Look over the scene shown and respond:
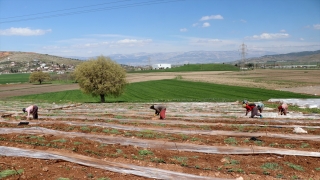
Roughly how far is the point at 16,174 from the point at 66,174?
66.6 inches

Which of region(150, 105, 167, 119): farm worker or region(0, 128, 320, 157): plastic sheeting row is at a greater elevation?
region(150, 105, 167, 119): farm worker

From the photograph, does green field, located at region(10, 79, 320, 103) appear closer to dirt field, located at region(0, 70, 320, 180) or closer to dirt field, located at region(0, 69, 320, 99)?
dirt field, located at region(0, 69, 320, 99)

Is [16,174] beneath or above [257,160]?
above

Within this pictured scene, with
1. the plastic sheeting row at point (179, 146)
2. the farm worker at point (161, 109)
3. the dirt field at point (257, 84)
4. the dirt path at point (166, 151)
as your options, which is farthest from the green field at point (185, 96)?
the plastic sheeting row at point (179, 146)

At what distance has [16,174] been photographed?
29.5 ft

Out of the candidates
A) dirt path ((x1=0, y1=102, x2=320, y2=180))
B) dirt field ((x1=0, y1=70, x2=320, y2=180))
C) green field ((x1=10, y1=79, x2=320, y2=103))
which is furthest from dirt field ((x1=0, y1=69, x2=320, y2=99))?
dirt path ((x1=0, y1=102, x2=320, y2=180))

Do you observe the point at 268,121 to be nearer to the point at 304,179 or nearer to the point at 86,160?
the point at 304,179

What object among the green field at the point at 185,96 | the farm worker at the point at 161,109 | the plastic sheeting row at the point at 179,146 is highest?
the farm worker at the point at 161,109

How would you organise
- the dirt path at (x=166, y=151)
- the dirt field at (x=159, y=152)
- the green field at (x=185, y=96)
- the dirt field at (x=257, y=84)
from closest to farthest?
1. the dirt field at (x=159, y=152)
2. the dirt path at (x=166, y=151)
3. the green field at (x=185, y=96)
4. the dirt field at (x=257, y=84)

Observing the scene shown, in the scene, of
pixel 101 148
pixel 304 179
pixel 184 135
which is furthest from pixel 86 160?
pixel 304 179

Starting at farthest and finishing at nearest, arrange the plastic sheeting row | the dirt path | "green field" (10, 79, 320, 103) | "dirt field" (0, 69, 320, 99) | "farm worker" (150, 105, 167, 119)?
"dirt field" (0, 69, 320, 99) → "green field" (10, 79, 320, 103) → "farm worker" (150, 105, 167, 119) → the plastic sheeting row → the dirt path

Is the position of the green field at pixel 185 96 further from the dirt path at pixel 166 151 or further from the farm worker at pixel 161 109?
the dirt path at pixel 166 151

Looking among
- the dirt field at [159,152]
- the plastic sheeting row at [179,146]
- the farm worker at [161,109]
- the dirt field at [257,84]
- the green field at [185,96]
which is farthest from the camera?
the dirt field at [257,84]

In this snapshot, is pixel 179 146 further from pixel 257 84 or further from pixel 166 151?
pixel 257 84
